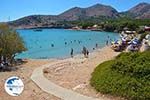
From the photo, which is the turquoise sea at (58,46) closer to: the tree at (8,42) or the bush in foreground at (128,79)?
the tree at (8,42)

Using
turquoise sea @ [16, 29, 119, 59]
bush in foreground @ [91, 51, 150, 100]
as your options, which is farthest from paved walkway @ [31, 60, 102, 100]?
turquoise sea @ [16, 29, 119, 59]

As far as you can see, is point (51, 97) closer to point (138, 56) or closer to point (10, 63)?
point (138, 56)

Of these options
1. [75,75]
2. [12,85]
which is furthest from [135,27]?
[12,85]

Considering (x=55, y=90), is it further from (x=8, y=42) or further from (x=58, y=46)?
(x=58, y=46)

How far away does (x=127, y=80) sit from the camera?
1908 centimetres

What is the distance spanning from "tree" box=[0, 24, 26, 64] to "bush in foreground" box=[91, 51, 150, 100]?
21014mm

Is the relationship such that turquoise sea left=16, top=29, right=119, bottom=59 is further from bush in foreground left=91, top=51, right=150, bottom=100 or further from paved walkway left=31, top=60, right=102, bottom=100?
bush in foreground left=91, top=51, right=150, bottom=100

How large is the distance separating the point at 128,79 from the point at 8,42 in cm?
2473

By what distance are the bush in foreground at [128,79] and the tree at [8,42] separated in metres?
21.0

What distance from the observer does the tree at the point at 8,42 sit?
133 feet

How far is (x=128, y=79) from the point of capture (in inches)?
752

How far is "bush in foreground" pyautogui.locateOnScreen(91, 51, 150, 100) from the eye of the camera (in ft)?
59.2

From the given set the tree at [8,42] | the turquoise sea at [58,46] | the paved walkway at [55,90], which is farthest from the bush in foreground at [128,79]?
the turquoise sea at [58,46]

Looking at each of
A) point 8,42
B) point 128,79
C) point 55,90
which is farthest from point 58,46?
point 128,79
